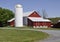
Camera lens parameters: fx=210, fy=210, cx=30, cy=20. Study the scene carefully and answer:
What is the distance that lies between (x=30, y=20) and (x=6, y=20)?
11.0 meters

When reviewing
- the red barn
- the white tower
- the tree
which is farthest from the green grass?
the tree

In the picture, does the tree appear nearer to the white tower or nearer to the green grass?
the white tower

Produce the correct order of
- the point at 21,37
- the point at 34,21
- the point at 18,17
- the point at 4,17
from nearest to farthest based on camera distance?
the point at 21,37
the point at 34,21
the point at 18,17
the point at 4,17

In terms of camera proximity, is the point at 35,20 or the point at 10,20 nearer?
the point at 35,20

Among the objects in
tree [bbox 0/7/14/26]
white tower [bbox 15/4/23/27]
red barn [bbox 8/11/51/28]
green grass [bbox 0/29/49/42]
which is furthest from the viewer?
tree [bbox 0/7/14/26]

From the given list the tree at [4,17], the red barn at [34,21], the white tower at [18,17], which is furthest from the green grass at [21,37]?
the tree at [4,17]

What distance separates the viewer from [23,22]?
6875 cm

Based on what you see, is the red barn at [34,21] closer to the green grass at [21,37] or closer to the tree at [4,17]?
the tree at [4,17]

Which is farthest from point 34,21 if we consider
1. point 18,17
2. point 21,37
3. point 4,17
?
point 21,37

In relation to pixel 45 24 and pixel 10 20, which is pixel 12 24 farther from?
pixel 45 24

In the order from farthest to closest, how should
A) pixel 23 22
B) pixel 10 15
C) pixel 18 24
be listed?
pixel 10 15 → pixel 23 22 → pixel 18 24

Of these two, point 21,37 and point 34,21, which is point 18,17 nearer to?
point 34,21

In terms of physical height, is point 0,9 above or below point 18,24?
above

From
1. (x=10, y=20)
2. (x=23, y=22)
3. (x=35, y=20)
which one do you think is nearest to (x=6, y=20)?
(x=10, y=20)
